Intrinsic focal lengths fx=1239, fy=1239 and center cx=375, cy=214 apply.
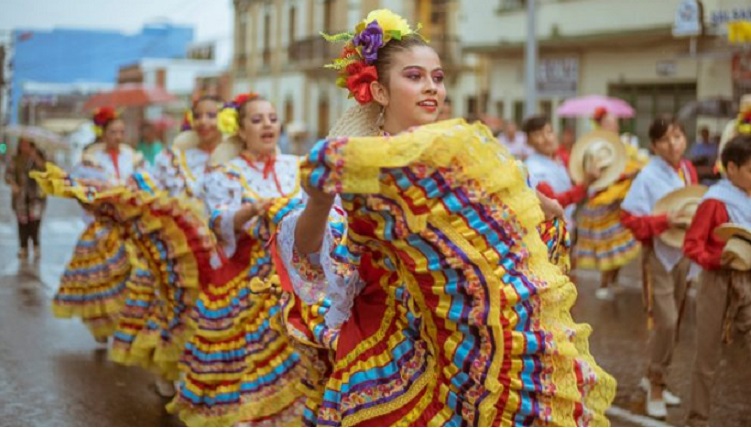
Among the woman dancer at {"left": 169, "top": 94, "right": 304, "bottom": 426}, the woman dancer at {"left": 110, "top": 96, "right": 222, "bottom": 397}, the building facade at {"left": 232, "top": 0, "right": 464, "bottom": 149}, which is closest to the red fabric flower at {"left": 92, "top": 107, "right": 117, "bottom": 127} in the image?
the woman dancer at {"left": 110, "top": 96, "right": 222, "bottom": 397}

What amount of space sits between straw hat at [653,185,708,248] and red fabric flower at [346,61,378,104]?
3.63 meters

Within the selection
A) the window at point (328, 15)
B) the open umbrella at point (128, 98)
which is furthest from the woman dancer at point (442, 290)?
the window at point (328, 15)

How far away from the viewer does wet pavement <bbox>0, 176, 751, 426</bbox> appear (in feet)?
24.2

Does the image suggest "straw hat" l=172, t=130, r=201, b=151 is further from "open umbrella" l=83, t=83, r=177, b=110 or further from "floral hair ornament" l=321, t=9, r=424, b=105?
"open umbrella" l=83, t=83, r=177, b=110

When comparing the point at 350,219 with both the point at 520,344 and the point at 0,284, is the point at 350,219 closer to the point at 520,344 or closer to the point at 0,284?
the point at 520,344

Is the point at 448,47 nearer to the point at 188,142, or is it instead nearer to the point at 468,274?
the point at 188,142

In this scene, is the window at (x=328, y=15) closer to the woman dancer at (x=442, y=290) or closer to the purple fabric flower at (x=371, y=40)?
the purple fabric flower at (x=371, y=40)

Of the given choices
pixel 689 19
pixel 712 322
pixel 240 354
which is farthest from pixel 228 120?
pixel 689 19

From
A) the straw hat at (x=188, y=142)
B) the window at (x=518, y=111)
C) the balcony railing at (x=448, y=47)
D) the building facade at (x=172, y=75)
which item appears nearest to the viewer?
the straw hat at (x=188, y=142)

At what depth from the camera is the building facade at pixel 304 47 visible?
3812 centimetres

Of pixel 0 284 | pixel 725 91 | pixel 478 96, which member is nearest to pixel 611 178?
pixel 0 284

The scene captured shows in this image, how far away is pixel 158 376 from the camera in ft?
26.9

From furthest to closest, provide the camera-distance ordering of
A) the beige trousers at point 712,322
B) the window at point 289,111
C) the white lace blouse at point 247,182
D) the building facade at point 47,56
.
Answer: the window at point 289,111 < the building facade at point 47,56 < the white lace blouse at point 247,182 < the beige trousers at point 712,322

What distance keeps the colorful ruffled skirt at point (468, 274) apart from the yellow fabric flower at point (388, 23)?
0.87 meters
